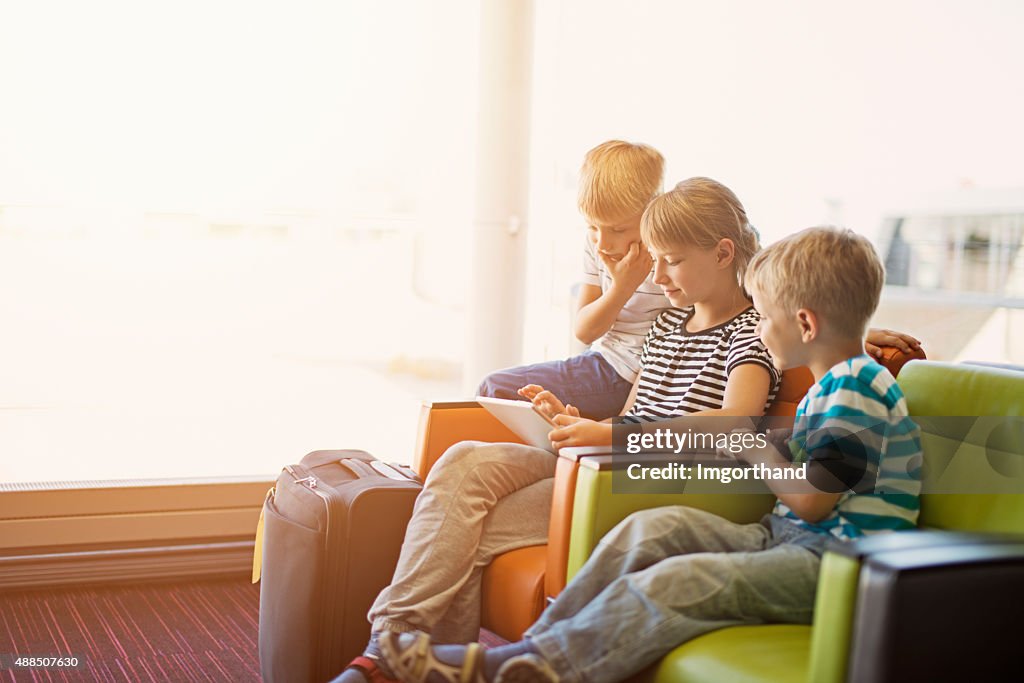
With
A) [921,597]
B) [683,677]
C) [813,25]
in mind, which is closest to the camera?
[921,597]

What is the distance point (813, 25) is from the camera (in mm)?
3332

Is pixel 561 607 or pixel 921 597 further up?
pixel 921 597

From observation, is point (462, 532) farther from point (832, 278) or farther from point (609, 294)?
point (832, 278)

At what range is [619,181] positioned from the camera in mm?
2305

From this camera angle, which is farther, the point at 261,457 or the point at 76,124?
the point at 261,457

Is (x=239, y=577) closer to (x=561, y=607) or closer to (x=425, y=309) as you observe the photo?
(x=425, y=309)

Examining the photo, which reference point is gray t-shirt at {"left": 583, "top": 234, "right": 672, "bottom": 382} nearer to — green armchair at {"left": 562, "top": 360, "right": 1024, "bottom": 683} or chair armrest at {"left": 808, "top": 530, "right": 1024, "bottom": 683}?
green armchair at {"left": 562, "top": 360, "right": 1024, "bottom": 683}

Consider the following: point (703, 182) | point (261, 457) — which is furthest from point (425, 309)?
point (703, 182)

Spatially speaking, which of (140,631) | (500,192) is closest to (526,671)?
(140,631)

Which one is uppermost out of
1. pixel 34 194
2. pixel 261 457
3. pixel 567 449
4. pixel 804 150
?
pixel 804 150

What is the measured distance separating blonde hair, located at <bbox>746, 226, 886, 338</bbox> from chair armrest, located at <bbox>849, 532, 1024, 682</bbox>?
1.58 feet

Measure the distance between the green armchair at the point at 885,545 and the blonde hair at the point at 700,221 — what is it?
40cm

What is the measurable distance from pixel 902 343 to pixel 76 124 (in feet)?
8.08

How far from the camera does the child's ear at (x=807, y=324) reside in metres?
1.69
